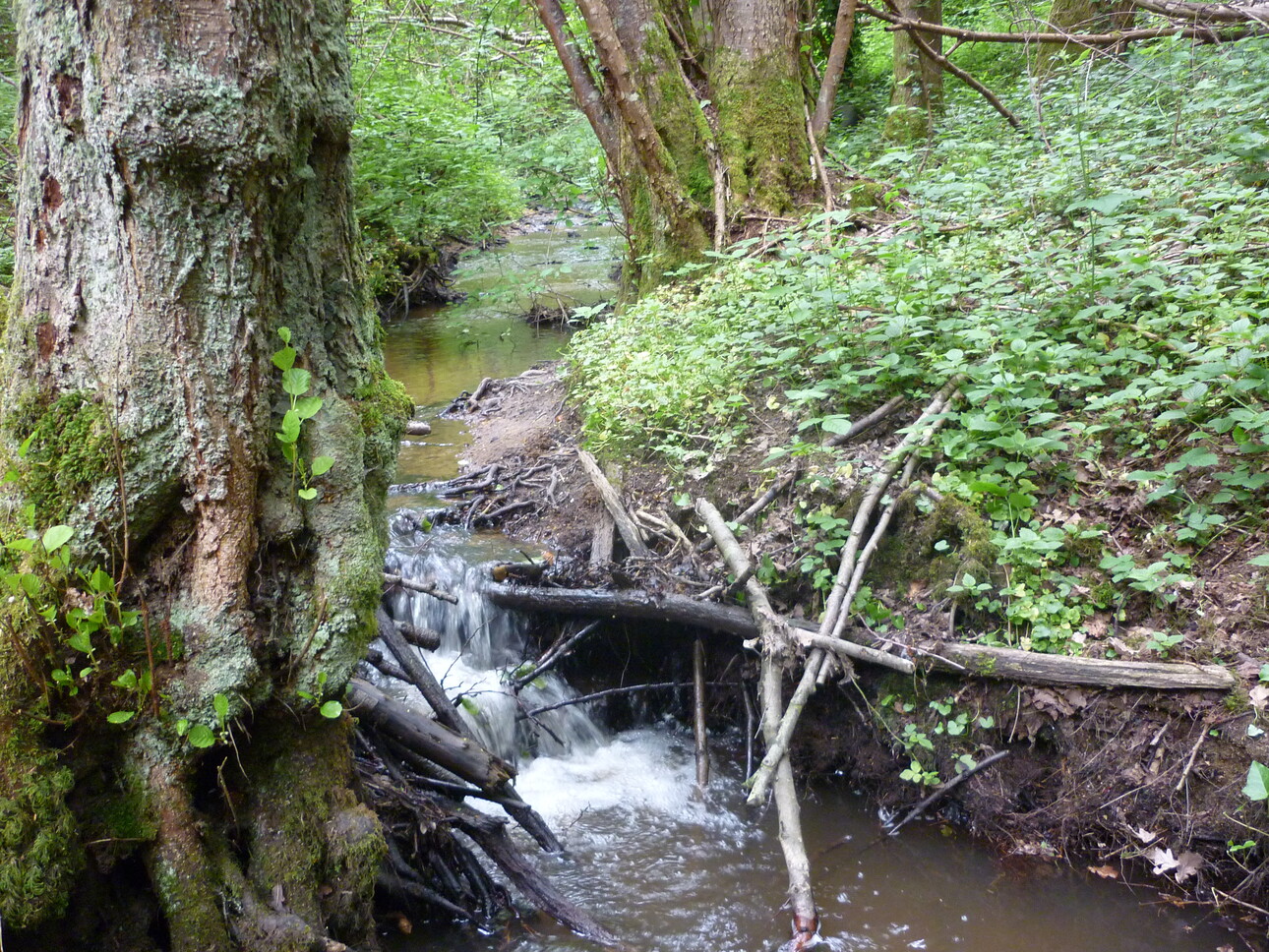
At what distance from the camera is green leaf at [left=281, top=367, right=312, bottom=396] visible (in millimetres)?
2525

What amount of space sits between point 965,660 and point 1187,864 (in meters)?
1.08

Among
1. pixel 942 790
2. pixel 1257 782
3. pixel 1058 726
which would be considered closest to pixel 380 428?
pixel 942 790

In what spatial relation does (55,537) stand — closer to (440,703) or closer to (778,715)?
(440,703)

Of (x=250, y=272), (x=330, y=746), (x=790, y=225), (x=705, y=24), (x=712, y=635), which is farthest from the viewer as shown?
(x=705, y=24)

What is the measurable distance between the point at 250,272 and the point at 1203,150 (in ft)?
20.1

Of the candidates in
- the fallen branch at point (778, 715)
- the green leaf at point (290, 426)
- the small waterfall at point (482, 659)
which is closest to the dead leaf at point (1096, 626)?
the fallen branch at point (778, 715)

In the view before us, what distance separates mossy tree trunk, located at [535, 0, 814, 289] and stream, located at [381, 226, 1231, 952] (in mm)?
3545

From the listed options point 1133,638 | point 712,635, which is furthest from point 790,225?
point 1133,638

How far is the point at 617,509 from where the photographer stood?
509 cm

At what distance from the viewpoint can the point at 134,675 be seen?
234 centimetres

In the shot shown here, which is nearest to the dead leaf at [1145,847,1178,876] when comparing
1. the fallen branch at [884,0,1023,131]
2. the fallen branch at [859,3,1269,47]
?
the fallen branch at [859,3,1269,47]

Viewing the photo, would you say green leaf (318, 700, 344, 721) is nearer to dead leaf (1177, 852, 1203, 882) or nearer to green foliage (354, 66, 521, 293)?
dead leaf (1177, 852, 1203, 882)

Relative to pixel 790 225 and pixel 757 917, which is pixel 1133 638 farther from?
pixel 790 225

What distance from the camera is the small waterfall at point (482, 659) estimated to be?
4613 mm
